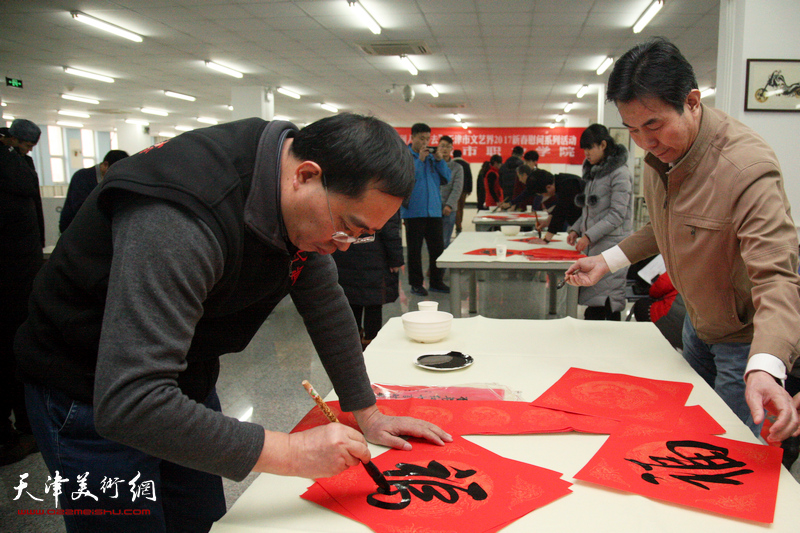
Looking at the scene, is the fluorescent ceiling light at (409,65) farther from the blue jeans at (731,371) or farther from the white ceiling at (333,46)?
the blue jeans at (731,371)

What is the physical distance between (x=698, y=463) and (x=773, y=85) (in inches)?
163


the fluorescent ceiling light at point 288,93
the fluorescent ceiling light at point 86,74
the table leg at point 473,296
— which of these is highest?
the fluorescent ceiling light at point 288,93

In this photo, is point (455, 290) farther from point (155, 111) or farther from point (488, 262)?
point (155, 111)

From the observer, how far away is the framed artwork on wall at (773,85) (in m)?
3.91

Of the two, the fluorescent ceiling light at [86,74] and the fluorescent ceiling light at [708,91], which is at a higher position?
the fluorescent ceiling light at [708,91]

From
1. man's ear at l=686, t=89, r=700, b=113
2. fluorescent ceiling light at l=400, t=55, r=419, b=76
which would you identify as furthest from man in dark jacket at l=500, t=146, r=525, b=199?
man's ear at l=686, t=89, r=700, b=113

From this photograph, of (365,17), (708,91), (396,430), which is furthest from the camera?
(708,91)

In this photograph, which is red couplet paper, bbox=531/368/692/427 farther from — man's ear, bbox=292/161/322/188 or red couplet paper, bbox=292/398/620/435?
man's ear, bbox=292/161/322/188

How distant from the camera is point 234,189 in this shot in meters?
0.72

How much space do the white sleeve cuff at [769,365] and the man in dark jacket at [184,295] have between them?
22.9 inches

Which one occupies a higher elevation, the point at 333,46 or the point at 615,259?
the point at 333,46

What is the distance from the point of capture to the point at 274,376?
315cm

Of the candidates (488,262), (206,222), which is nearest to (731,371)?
(206,222)

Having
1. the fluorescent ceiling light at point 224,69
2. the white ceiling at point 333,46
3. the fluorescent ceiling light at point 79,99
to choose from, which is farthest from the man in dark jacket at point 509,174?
the fluorescent ceiling light at point 79,99
